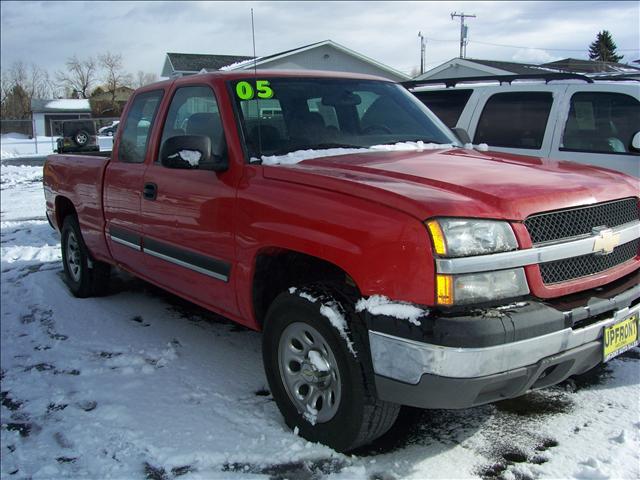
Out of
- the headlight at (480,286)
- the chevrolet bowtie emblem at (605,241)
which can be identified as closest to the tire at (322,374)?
the headlight at (480,286)

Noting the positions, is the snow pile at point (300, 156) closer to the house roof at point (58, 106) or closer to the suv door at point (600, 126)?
the suv door at point (600, 126)

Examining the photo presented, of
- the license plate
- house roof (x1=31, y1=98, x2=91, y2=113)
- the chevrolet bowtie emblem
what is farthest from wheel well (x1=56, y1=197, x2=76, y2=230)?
house roof (x1=31, y1=98, x2=91, y2=113)

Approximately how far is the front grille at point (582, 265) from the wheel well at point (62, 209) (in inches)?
194

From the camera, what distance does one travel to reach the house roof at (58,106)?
171 feet

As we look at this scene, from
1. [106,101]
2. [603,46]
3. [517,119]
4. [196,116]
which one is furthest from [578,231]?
[106,101]

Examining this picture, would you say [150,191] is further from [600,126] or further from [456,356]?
[600,126]

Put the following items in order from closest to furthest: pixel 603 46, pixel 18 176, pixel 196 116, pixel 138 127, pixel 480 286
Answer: pixel 480 286 < pixel 196 116 < pixel 138 127 < pixel 18 176 < pixel 603 46

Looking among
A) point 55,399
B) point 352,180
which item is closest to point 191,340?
point 55,399

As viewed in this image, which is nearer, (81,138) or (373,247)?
(373,247)

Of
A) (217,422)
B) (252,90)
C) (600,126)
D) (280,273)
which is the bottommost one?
(217,422)

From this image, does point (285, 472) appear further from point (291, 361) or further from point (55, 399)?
point (55, 399)

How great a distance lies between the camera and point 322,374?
9.55ft

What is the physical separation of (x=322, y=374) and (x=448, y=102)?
490 cm

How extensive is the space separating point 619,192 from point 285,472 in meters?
2.18
